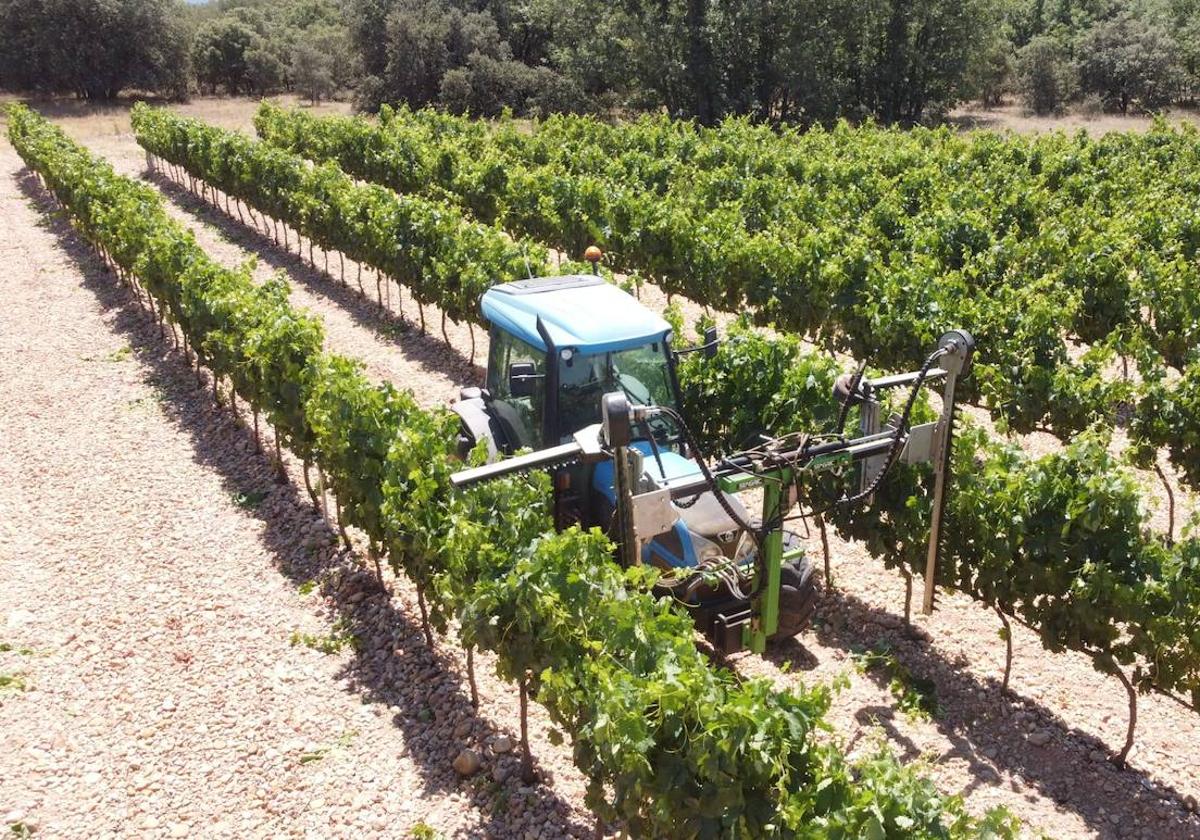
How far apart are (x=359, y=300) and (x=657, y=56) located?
27855mm

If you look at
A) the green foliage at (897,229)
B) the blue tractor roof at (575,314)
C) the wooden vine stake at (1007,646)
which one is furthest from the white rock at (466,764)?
the green foliage at (897,229)

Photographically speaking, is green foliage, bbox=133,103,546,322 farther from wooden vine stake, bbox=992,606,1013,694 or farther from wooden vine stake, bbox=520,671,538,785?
wooden vine stake, bbox=992,606,1013,694

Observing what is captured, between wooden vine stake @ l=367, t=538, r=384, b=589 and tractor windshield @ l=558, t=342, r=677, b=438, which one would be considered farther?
wooden vine stake @ l=367, t=538, r=384, b=589

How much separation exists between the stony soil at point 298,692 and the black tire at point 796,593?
41cm

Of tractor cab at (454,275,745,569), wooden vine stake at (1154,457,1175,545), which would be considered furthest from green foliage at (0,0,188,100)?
wooden vine stake at (1154,457,1175,545)

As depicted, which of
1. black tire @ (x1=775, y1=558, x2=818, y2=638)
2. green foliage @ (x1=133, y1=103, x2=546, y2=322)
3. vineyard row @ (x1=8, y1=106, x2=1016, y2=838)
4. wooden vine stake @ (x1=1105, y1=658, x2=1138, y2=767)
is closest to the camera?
vineyard row @ (x1=8, y1=106, x2=1016, y2=838)

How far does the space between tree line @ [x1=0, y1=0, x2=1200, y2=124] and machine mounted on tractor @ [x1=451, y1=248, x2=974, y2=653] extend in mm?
34390

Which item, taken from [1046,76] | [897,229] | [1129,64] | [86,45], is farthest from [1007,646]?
[86,45]

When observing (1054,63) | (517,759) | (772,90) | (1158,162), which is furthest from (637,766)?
(1054,63)

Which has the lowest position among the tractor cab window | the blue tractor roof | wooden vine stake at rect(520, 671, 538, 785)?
wooden vine stake at rect(520, 671, 538, 785)

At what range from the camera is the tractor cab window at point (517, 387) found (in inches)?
311

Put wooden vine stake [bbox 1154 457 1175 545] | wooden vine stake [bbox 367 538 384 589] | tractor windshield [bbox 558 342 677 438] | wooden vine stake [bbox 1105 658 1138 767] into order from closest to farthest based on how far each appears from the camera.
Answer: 1. wooden vine stake [bbox 1105 658 1138 767]
2. tractor windshield [bbox 558 342 677 438]
3. wooden vine stake [bbox 367 538 384 589]
4. wooden vine stake [bbox 1154 457 1175 545]

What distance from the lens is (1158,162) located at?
86.4 ft

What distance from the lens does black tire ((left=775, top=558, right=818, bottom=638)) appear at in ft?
25.0
